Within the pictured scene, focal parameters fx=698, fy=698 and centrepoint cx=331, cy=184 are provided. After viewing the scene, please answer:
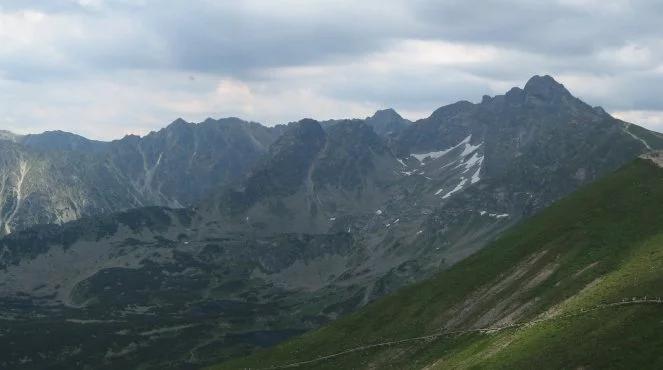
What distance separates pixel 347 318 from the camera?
487ft

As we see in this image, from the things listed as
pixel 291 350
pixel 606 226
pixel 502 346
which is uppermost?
pixel 606 226

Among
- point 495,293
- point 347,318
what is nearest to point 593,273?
point 495,293

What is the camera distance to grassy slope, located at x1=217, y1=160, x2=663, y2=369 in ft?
240

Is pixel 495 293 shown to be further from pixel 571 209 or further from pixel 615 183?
pixel 615 183

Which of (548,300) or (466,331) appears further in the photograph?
(466,331)

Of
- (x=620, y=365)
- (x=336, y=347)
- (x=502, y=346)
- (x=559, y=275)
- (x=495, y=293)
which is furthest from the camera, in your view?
(x=336, y=347)

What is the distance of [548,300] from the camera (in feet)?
332

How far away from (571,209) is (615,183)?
10.9 meters

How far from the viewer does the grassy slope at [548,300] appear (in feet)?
240

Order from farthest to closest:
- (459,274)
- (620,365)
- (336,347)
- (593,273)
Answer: (459,274) < (336,347) < (593,273) < (620,365)

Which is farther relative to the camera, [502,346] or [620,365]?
[502,346]

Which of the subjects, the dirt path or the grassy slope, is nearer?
the grassy slope

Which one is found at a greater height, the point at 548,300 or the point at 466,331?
the point at 548,300

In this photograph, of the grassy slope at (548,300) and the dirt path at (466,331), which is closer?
the grassy slope at (548,300)
